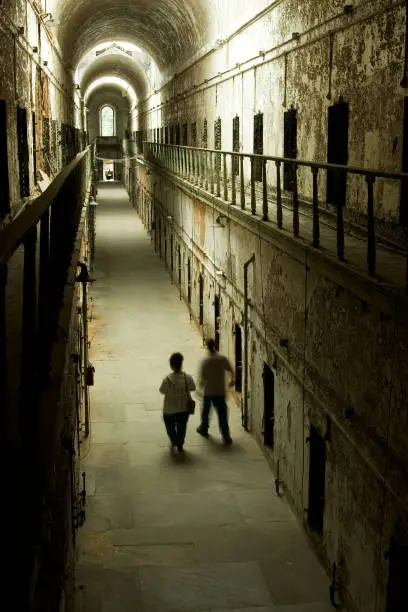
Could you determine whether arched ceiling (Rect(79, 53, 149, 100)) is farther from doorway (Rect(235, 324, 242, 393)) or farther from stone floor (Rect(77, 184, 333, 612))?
doorway (Rect(235, 324, 242, 393))

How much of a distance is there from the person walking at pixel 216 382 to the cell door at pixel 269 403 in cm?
68

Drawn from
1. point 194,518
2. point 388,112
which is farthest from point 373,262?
point 194,518

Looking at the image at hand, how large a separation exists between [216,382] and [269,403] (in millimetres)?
923

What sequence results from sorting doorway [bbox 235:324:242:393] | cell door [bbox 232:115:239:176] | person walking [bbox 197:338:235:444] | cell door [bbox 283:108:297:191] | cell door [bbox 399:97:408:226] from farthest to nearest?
cell door [bbox 232:115:239:176]
doorway [bbox 235:324:242:393]
cell door [bbox 283:108:297:191]
person walking [bbox 197:338:235:444]
cell door [bbox 399:97:408:226]

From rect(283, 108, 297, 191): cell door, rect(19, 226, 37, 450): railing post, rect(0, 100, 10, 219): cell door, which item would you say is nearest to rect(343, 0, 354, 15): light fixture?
rect(283, 108, 297, 191): cell door

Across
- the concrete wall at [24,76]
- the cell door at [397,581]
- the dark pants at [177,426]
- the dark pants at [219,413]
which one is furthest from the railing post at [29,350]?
the dark pants at [219,413]

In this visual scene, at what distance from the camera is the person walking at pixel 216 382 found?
35.1 feet

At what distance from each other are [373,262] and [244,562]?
395 cm

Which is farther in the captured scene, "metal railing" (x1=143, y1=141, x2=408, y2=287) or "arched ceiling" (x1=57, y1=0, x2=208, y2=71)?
"arched ceiling" (x1=57, y1=0, x2=208, y2=71)

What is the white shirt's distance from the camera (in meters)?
10.4

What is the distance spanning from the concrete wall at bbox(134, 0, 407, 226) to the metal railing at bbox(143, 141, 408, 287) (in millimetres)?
237

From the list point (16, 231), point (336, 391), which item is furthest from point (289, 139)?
point (16, 231)

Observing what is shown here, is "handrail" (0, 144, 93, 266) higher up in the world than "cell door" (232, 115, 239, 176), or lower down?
lower down

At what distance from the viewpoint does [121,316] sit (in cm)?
1923
